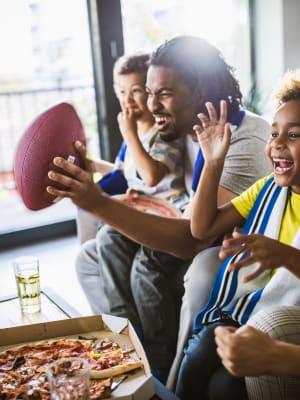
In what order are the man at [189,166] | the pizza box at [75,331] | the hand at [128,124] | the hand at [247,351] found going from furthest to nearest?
1. the hand at [128,124]
2. the man at [189,166]
3. the pizza box at [75,331]
4. the hand at [247,351]

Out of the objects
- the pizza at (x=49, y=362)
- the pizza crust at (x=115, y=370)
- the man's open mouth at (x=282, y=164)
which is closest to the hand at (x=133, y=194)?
the man's open mouth at (x=282, y=164)

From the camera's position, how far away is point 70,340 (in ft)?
4.39

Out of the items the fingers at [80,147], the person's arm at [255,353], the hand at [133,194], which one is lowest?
the hand at [133,194]

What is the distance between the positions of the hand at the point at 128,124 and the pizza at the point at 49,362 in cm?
106

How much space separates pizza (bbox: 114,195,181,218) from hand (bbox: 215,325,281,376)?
41.9 inches

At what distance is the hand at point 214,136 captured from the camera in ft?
5.28

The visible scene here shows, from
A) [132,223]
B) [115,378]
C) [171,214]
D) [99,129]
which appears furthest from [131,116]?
[99,129]

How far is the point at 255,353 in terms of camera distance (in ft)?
3.31

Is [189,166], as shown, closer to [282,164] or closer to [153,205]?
[153,205]

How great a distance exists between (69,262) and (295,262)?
2.24 metres

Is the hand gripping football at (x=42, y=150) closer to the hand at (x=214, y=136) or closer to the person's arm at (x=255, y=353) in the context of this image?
the hand at (x=214, y=136)

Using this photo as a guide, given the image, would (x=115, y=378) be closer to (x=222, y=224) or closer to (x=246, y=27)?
(x=222, y=224)

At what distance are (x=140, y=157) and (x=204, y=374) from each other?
964 millimetres

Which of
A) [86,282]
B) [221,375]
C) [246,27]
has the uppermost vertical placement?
[246,27]
